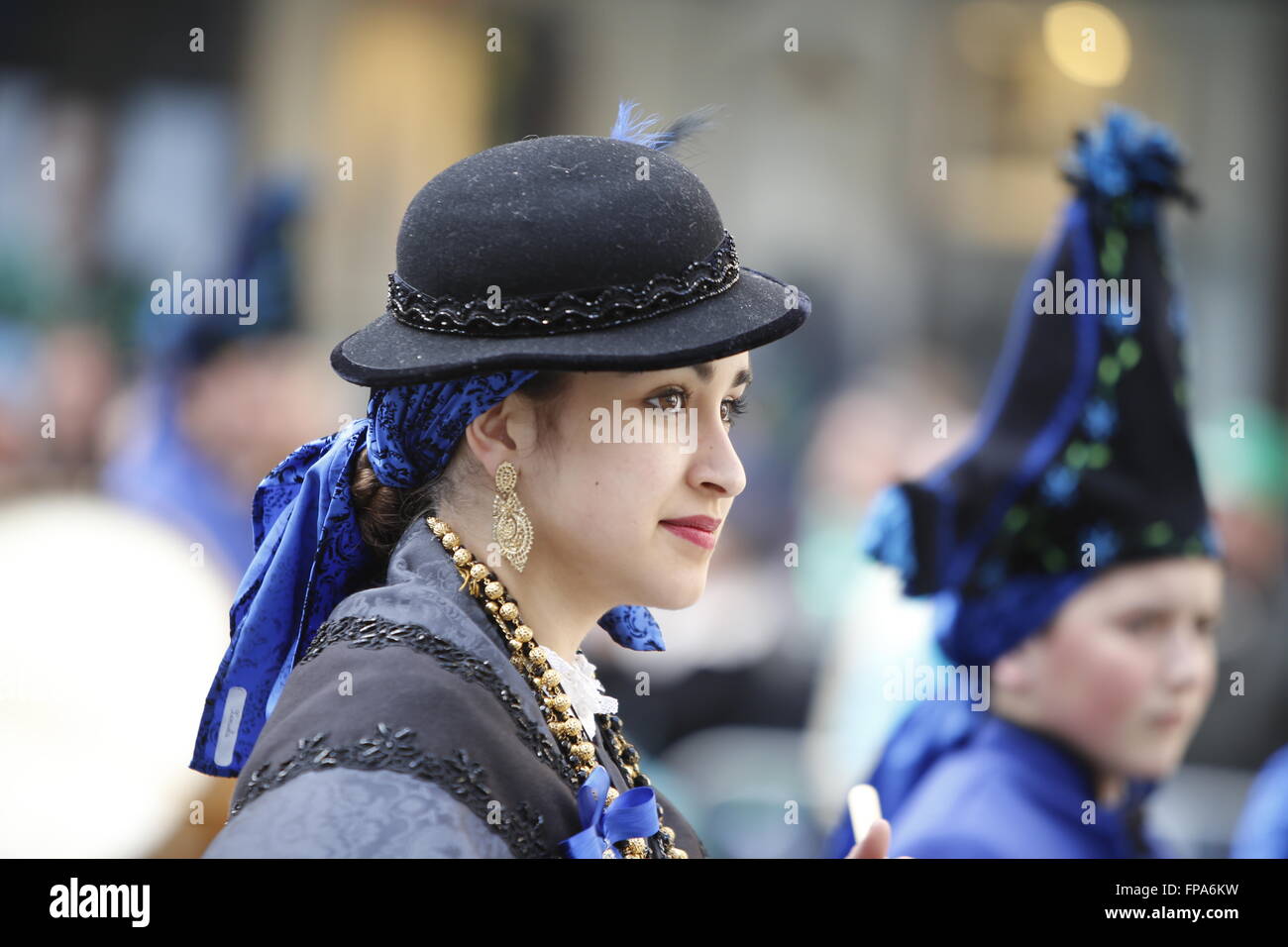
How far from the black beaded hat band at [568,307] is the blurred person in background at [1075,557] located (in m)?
2.22

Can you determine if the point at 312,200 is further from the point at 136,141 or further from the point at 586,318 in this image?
the point at 586,318

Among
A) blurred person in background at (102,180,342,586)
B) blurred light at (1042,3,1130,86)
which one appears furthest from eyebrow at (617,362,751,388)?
blurred light at (1042,3,1130,86)

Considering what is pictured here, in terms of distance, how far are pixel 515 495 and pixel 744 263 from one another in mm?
4364

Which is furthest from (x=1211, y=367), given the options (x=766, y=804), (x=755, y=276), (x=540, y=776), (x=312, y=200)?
(x=540, y=776)

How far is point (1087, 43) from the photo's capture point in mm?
6262

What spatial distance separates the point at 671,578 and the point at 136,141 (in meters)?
4.72

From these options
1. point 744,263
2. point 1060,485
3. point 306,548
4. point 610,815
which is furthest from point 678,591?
point 744,263

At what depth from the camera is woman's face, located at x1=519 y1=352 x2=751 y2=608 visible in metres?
1.79

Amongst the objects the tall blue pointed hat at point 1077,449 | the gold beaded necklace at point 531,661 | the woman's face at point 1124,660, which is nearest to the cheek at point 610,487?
the gold beaded necklace at point 531,661

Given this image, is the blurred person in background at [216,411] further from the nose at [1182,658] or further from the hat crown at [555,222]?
the hat crown at [555,222]

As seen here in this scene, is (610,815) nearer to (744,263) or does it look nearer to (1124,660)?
(1124,660)

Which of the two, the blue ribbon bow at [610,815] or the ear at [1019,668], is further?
the ear at [1019,668]

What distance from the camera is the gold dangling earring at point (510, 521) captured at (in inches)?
71.9

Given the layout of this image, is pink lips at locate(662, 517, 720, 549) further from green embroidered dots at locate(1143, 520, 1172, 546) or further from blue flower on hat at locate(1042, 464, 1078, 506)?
green embroidered dots at locate(1143, 520, 1172, 546)
